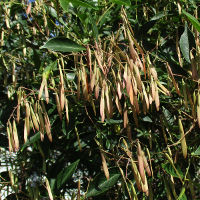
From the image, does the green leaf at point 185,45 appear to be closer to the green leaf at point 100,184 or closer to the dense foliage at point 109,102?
the dense foliage at point 109,102

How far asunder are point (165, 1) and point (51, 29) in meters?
0.43

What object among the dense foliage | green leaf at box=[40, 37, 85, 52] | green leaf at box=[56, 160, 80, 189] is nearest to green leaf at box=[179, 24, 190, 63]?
the dense foliage

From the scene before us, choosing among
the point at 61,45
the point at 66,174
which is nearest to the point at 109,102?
the point at 61,45

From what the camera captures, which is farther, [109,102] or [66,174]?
[66,174]

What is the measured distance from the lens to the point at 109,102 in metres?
0.72

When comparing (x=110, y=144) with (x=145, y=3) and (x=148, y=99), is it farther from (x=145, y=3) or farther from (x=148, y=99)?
(x=145, y=3)

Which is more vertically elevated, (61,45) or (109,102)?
(61,45)

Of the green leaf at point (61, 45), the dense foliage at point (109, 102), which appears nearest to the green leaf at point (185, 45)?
the dense foliage at point (109, 102)

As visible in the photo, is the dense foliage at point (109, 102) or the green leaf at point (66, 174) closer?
the dense foliage at point (109, 102)

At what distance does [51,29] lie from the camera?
1.14 meters

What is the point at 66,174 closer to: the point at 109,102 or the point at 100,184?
the point at 100,184

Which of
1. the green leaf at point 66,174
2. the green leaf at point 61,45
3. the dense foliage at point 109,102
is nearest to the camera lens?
the dense foliage at point 109,102

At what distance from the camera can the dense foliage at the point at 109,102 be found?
73cm

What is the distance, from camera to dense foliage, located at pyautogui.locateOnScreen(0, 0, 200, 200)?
73 centimetres
